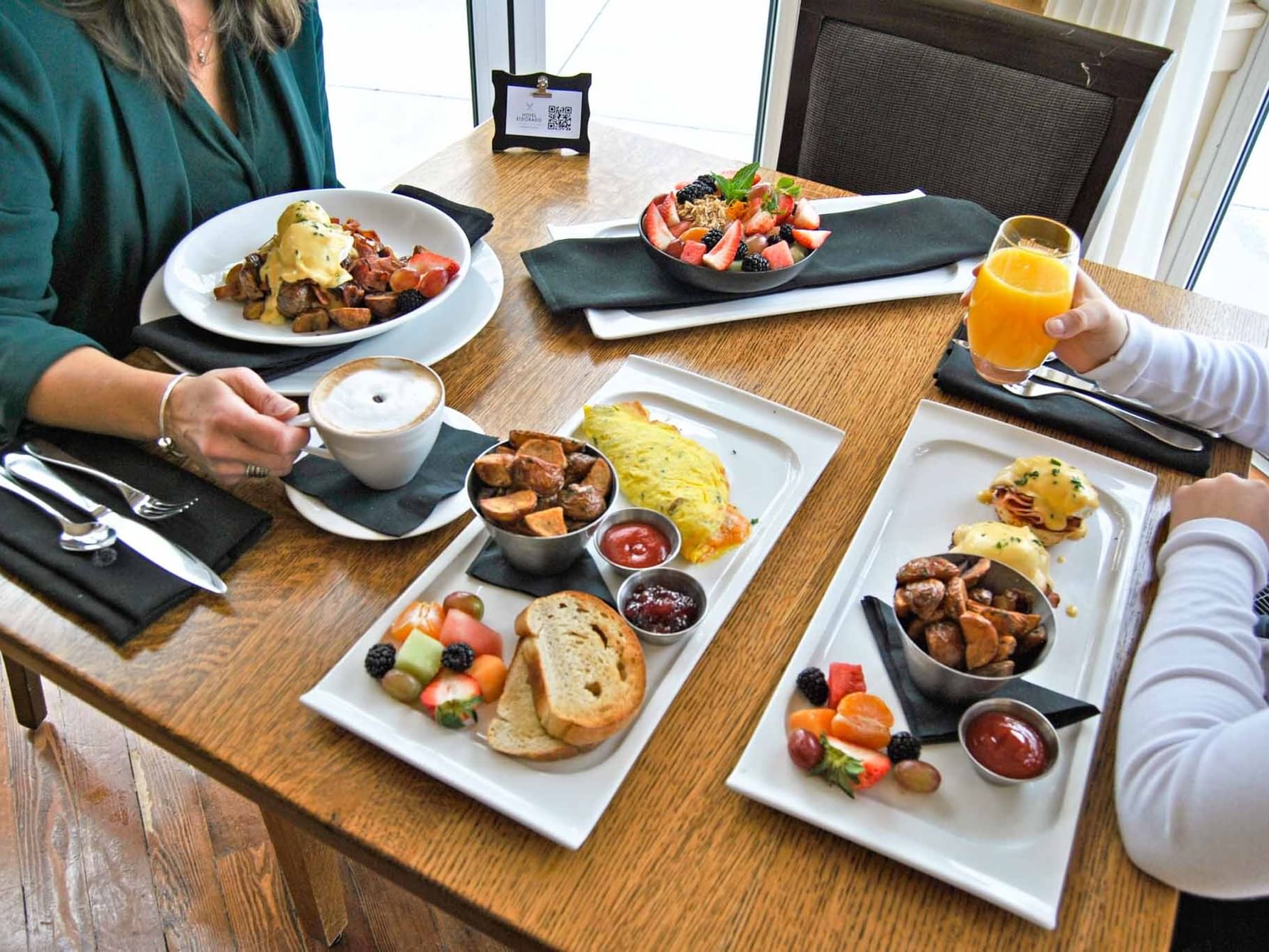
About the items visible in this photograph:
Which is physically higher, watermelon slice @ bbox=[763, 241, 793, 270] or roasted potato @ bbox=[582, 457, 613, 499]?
watermelon slice @ bbox=[763, 241, 793, 270]

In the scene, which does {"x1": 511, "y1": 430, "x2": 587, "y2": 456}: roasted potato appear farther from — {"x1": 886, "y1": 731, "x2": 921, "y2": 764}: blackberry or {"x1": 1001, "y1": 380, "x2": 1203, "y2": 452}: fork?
{"x1": 1001, "y1": 380, "x2": 1203, "y2": 452}: fork

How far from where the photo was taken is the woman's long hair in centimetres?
139

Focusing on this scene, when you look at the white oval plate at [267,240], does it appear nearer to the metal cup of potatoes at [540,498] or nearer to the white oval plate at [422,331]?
the white oval plate at [422,331]

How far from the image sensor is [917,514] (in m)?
1.27

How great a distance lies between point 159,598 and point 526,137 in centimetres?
132

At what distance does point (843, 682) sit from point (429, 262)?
3.14ft

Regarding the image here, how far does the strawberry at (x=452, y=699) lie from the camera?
949 millimetres

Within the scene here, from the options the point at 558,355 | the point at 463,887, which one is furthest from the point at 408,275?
the point at 463,887

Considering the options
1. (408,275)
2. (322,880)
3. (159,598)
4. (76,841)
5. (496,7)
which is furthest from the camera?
(496,7)

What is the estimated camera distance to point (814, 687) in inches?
39.4

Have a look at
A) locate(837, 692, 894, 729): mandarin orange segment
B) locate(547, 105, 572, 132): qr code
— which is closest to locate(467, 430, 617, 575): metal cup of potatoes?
locate(837, 692, 894, 729): mandarin orange segment

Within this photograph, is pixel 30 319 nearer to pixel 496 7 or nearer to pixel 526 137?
pixel 526 137

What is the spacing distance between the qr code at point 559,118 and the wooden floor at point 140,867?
1541mm

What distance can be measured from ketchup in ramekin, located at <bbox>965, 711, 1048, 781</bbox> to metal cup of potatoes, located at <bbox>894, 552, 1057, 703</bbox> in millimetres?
35
